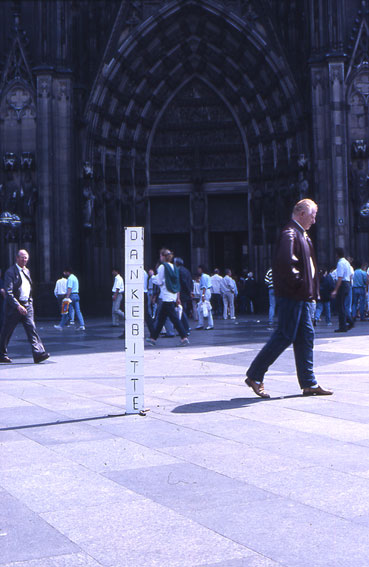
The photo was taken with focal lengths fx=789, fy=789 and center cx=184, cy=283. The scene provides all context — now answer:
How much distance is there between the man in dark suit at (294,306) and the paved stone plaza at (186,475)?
22 centimetres

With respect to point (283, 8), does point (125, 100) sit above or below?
below

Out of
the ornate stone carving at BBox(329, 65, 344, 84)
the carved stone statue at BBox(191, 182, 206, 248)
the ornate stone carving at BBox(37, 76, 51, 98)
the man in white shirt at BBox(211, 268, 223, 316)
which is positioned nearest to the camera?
the man in white shirt at BBox(211, 268, 223, 316)

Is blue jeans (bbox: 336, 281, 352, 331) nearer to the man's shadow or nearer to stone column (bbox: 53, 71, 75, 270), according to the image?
the man's shadow

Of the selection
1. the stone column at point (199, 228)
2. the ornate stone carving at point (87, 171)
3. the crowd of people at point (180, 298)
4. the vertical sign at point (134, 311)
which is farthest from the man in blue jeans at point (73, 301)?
the vertical sign at point (134, 311)

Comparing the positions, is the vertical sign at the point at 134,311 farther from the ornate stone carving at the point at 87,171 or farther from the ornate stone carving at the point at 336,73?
the ornate stone carving at the point at 87,171

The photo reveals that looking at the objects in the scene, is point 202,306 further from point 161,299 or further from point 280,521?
point 280,521

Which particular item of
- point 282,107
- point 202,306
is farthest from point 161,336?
point 282,107

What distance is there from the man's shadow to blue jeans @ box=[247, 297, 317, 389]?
0.70 ft

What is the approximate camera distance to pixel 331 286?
62.9 feet

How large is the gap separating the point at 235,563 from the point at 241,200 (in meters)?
26.7

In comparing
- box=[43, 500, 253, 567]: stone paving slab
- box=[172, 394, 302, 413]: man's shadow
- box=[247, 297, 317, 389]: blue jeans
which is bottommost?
box=[43, 500, 253, 567]: stone paving slab

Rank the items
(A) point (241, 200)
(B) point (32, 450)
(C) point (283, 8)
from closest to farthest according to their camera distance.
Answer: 1. (B) point (32, 450)
2. (C) point (283, 8)
3. (A) point (241, 200)

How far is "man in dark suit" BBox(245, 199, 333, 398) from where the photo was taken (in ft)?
23.7

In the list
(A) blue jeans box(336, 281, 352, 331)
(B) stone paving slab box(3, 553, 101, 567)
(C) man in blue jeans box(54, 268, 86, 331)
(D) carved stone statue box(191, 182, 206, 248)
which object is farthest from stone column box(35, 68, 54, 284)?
(B) stone paving slab box(3, 553, 101, 567)
